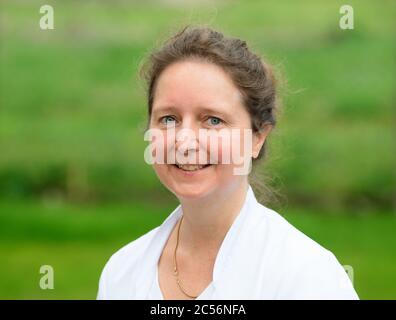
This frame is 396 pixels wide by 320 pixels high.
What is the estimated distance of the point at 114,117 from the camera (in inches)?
251

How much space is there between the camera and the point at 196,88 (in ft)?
4.63

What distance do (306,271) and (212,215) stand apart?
24 centimetres

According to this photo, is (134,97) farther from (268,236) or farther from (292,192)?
(268,236)

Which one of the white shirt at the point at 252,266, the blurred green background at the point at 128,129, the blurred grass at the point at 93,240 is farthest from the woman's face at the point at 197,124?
the blurred green background at the point at 128,129

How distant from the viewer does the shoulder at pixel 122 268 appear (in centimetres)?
157

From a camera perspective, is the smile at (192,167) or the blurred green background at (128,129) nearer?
the smile at (192,167)

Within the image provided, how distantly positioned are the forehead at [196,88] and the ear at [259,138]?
0.35ft

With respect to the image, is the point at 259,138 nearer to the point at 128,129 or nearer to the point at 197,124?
the point at 197,124

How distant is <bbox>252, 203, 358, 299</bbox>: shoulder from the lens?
134 cm

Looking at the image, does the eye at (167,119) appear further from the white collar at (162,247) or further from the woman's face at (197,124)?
the white collar at (162,247)

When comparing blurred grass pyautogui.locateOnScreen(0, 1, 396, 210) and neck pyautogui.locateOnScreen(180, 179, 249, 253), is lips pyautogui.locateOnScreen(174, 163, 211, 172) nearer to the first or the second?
neck pyautogui.locateOnScreen(180, 179, 249, 253)

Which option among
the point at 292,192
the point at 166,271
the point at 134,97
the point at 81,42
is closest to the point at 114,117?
the point at 134,97

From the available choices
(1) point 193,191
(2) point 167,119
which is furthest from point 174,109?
(1) point 193,191

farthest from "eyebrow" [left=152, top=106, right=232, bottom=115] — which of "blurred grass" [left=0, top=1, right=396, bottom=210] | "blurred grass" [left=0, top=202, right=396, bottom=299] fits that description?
"blurred grass" [left=0, top=1, right=396, bottom=210]
